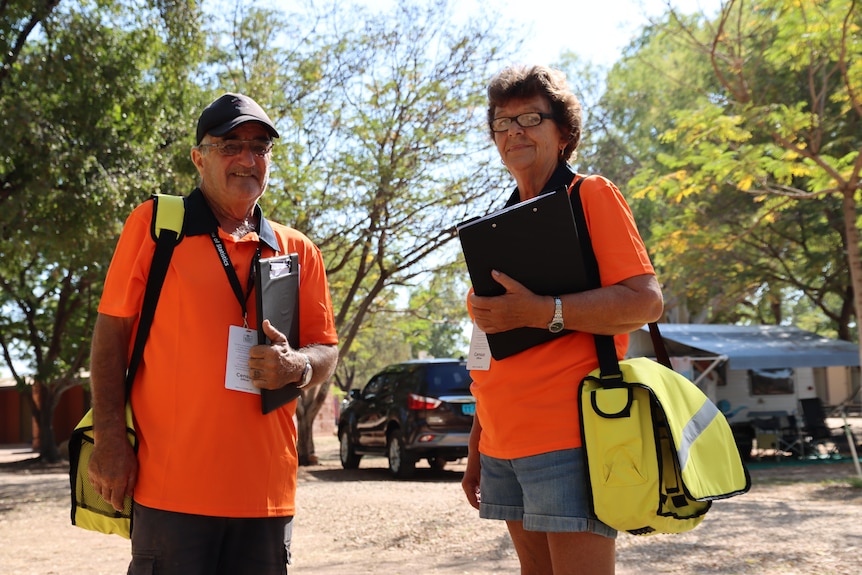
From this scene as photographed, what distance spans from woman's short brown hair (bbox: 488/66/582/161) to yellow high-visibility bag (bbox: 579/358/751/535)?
0.81m

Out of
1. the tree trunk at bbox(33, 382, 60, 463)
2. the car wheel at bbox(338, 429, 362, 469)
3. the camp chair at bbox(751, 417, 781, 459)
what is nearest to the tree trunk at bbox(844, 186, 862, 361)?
the camp chair at bbox(751, 417, 781, 459)

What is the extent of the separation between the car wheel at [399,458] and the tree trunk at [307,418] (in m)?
2.55

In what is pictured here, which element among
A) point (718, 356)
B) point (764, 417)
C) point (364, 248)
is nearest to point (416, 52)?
point (364, 248)

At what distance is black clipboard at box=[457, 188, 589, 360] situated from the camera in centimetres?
238

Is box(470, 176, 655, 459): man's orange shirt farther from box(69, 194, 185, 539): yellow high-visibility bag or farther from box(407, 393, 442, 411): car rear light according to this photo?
box(407, 393, 442, 411): car rear light

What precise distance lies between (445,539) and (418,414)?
5.59m

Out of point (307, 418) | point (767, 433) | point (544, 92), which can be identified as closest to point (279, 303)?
point (544, 92)

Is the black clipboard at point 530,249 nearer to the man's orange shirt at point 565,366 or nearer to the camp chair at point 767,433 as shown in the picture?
the man's orange shirt at point 565,366

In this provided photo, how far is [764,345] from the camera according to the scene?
1708 centimetres

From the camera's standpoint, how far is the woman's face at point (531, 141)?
2.72 meters

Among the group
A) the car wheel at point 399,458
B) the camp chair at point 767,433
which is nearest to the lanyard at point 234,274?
the car wheel at point 399,458

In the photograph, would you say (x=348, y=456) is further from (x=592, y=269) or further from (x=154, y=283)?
(x=592, y=269)

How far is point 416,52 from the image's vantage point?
15023 millimetres

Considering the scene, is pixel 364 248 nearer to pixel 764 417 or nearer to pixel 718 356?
pixel 718 356
